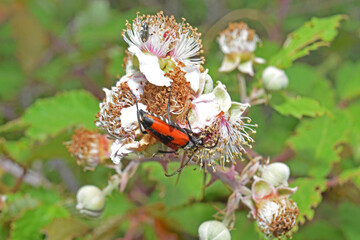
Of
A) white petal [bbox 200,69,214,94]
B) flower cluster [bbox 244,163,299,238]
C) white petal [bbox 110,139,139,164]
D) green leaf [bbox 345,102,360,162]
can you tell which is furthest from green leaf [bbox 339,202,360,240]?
white petal [bbox 110,139,139,164]

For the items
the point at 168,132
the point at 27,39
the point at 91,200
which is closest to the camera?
the point at 168,132

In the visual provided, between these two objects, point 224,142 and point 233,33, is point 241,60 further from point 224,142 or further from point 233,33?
point 224,142

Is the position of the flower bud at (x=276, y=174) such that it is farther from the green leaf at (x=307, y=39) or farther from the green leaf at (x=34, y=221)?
the green leaf at (x=34, y=221)

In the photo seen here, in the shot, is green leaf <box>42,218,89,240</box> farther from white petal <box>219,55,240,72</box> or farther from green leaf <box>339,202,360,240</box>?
green leaf <box>339,202,360,240</box>

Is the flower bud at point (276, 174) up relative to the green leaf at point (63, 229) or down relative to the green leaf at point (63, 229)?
up

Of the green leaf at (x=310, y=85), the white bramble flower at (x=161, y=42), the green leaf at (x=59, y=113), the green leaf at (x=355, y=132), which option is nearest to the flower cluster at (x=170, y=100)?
the white bramble flower at (x=161, y=42)

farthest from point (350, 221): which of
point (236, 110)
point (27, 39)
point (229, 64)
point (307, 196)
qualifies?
point (27, 39)

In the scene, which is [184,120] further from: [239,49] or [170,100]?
[239,49]
